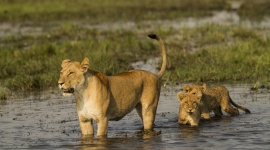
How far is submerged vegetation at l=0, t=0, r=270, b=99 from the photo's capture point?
1426 cm

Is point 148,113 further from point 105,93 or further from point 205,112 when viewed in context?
point 205,112

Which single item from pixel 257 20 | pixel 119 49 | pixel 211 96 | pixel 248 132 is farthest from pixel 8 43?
pixel 248 132

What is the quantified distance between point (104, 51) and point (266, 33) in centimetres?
629

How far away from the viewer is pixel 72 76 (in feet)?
27.8

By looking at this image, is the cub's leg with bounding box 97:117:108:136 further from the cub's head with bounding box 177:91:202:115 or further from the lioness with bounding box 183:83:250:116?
the lioness with bounding box 183:83:250:116

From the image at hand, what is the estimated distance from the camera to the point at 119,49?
18172 millimetres

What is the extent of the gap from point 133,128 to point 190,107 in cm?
91

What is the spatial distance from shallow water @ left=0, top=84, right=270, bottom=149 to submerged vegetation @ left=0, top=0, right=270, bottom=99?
1.38m

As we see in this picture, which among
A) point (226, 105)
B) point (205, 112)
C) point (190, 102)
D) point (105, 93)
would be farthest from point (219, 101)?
point (105, 93)

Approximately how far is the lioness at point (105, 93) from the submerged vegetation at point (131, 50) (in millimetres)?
4371

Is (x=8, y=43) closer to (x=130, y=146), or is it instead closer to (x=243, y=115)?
(x=243, y=115)

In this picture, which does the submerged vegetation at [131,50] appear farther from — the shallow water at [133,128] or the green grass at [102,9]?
the shallow water at [133,128]

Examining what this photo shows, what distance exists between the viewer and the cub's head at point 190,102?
10.0 meters

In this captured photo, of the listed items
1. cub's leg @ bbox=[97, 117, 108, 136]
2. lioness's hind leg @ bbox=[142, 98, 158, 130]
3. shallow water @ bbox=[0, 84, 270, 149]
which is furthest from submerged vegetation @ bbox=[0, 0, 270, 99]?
cub's leg @ bbox=[97, 117, 108, 136]
